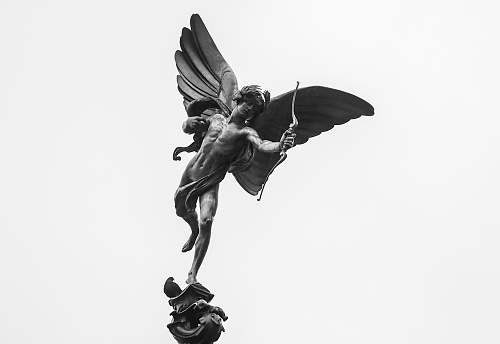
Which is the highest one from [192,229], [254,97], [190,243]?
[254,97]

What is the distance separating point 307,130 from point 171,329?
3.55 m

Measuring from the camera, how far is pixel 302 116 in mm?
18609

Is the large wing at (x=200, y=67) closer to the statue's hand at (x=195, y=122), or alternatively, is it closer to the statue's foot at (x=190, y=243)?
the statue's hand at (x=195, y=122)

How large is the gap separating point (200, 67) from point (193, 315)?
4063 millimetres

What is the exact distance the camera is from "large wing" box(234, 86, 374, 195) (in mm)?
18047

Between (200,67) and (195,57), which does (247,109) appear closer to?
(200,67)

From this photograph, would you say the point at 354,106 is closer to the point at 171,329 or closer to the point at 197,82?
the point at 197,82

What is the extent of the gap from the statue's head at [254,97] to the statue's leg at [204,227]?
46.3 inches

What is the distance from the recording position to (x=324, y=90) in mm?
18234

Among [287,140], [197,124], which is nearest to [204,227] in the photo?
[197,124]

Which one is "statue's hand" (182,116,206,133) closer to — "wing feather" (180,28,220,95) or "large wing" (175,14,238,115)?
"large wing" (175,14,238,115)

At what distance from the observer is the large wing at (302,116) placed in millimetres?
18047

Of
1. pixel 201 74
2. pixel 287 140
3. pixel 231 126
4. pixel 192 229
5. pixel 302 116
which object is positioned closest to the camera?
pixel 287 140

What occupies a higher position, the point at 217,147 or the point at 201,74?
Answer: the point at 201,74
